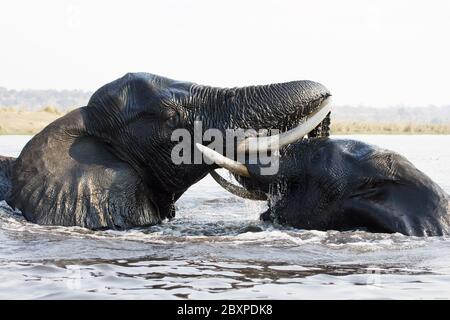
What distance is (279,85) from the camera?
11719 millimetres

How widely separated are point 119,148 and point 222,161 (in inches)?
52.8

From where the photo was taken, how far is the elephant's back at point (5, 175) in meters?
13.4

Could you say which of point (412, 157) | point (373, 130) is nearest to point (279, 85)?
point (412, 157)

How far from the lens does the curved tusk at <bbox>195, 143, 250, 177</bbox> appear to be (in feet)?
37.8

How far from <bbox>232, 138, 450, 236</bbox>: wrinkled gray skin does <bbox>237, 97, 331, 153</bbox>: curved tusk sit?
0.20 metres

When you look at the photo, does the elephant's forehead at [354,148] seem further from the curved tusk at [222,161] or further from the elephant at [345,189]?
the curved tusk at [222,161]

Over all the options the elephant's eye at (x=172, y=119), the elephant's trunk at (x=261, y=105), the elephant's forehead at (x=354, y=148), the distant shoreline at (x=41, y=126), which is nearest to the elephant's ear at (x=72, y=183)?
the elephant's eye at (x=172, y=119)

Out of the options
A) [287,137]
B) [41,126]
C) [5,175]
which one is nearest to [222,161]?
[287,137]

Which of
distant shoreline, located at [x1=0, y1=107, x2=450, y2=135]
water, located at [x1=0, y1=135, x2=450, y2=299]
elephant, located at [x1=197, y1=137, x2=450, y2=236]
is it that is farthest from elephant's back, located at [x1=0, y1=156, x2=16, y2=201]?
distant shoreline, located at [x1=0, y1=107, x2=450, y2=135]

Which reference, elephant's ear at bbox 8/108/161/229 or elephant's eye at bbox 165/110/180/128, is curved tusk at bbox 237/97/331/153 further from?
elephant's ear at bbox 8/108/161/229

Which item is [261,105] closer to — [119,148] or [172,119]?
[172,119]

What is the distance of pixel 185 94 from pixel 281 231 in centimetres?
188
